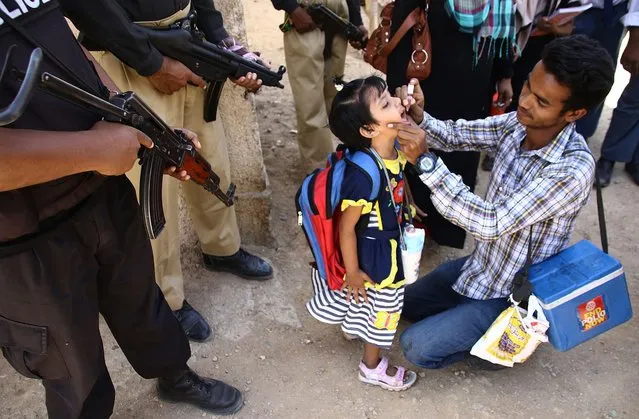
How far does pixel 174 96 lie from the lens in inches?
89.4

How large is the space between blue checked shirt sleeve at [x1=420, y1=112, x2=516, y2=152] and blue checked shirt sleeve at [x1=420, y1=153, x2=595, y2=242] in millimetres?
401

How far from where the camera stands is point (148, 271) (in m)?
1.81

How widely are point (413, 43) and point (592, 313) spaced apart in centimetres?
Answer: 138

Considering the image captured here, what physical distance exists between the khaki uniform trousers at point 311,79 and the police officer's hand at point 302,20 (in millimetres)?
52

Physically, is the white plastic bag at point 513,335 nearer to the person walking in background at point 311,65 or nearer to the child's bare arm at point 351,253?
the child's bare arm at point 351,253

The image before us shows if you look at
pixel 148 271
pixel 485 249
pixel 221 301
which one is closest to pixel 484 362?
pixel 485 249

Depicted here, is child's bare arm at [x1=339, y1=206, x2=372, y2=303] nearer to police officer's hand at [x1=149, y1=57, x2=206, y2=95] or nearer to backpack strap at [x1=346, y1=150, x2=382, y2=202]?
backpack strap at [x1=346, y1=150, x2=382, y2=202]

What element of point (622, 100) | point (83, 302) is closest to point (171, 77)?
point (83, 302)

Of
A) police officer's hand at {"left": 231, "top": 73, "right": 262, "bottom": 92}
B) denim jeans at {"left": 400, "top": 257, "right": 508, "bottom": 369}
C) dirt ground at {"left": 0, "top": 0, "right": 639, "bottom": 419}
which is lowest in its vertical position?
dirt ground at {"left": 0, "top": 0, "right": 639, "bottom": 419}

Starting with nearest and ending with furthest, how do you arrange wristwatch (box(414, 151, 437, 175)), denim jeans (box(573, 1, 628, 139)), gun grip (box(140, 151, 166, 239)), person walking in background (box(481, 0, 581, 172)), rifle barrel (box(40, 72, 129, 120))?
rifle barrel (box(40, 72, 129, 120)), gun grip (box(140, 151, 166, 239)), wristwatch (box(414, 151, 437, 175)), person walking in background (box(481, 0, 581, 172)), denim jeans (box(573, 1, 628, 139))

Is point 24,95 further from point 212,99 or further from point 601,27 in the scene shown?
point 601,27

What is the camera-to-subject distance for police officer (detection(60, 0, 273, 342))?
190cm

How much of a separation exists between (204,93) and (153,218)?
2.74 feet

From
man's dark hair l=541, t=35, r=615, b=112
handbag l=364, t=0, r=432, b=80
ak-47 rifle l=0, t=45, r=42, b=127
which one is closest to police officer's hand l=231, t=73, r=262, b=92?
handbag l=364, t=0, r=432, b=80
